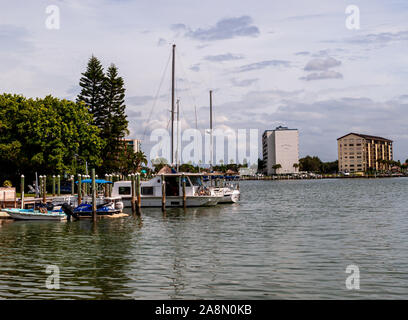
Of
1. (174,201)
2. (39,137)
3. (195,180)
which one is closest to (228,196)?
(195,180)

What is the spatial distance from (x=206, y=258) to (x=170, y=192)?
30868 mm

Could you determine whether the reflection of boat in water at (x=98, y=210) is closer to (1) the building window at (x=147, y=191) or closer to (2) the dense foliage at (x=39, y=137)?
(1) the building window at (x=147, y=191)

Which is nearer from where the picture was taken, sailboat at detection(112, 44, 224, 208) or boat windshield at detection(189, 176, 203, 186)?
sailboat at detection(112, 44, 224, 208)

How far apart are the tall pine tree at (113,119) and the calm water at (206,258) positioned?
46.9 meters

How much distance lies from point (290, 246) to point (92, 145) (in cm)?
5175

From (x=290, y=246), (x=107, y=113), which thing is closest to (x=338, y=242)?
(x=290, y=246)

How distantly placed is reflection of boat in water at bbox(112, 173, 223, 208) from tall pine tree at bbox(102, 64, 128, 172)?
31358 mm

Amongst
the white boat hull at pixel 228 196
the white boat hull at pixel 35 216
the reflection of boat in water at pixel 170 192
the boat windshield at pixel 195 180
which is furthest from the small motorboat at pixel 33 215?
the white boat hull at pixel 228 196

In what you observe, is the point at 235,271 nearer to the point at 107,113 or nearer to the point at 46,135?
the point at 46,135

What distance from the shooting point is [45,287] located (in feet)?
55.4

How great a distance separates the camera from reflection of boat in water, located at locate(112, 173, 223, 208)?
5244 centimetres

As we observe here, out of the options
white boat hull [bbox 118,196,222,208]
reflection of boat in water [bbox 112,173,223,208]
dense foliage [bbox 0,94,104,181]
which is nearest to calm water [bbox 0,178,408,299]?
white boat hull [bbox 118,196,222,208]

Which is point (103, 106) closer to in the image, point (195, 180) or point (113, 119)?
point (113, 119)

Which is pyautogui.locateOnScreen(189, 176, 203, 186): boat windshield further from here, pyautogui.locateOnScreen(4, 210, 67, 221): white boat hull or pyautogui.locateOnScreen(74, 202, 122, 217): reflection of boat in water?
pyautogui.locateOnScreen(4, 210, 67, 221): white boat hull
